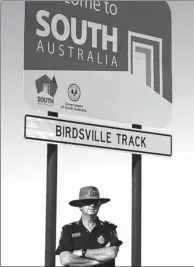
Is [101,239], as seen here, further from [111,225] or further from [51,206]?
[51,206]

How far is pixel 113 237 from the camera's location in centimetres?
651

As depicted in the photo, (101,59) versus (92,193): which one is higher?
(101,59)

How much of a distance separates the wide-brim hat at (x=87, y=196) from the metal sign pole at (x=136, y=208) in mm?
601

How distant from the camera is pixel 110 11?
23.4ft

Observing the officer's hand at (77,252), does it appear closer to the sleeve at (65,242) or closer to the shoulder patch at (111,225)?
the sleeve at (65,242)

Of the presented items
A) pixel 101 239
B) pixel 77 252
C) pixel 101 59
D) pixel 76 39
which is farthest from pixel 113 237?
pixel 76 39

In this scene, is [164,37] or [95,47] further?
[164,37]

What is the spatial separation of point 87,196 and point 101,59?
130 cm

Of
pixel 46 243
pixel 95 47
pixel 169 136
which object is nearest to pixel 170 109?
pixel 169 136

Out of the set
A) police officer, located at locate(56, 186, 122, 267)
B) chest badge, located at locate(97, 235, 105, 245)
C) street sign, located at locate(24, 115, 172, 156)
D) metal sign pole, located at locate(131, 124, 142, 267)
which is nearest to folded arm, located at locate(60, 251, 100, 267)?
police officer, located at locate(56, 186, 122, 267)

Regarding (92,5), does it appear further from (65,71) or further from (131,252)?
(131,252)

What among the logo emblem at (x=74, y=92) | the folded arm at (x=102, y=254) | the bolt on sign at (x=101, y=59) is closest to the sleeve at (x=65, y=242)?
the folded arm at (x=102, y=254)

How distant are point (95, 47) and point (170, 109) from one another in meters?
1.02

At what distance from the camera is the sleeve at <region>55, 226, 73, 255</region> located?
6.30 m
